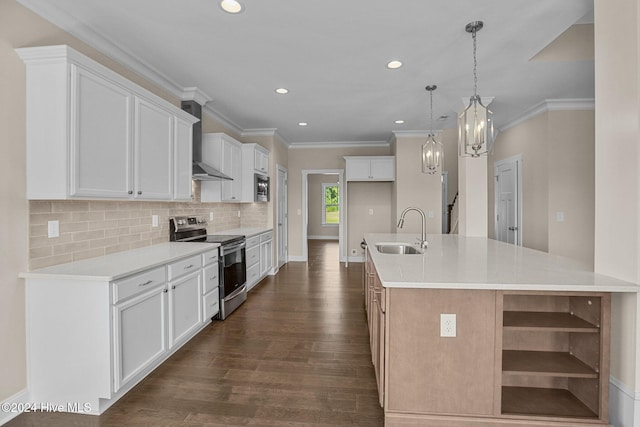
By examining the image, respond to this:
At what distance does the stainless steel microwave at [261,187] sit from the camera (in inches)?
205

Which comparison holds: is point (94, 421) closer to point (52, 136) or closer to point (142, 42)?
point (52, 136)

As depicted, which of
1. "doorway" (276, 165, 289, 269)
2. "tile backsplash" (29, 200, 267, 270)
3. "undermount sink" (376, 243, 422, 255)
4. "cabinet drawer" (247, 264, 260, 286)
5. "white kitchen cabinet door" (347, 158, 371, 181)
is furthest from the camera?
"white kitchen cabinet door" (347, 158, 371, 181)

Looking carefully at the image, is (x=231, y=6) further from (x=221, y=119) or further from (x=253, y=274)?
(x=253, y=274)

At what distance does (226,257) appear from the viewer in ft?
11.9

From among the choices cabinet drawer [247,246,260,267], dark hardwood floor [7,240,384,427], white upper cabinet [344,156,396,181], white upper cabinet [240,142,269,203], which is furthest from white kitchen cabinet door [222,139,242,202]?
white upper cabinet [344,156,396,181]

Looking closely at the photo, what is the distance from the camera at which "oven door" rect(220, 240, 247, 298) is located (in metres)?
3.57

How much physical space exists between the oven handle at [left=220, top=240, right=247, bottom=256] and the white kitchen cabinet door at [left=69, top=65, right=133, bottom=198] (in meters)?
1.24

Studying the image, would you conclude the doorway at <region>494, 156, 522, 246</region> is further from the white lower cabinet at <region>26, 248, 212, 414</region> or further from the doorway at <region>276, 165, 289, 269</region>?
the white lower cabinet at <region>26, 248, 212, 414</region>

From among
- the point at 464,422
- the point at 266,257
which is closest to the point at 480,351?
the point at 464,422

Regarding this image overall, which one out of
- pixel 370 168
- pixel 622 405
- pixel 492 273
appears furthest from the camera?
pixel 370 168

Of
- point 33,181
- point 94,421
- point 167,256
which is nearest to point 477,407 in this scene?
point 94,421

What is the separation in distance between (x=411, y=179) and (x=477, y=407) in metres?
4.70

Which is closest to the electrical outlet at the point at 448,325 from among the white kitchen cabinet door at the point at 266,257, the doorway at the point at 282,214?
the white kitchen cabinet door at the point at 266,257

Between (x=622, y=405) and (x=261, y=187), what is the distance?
4784 millimetres
